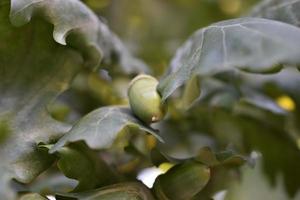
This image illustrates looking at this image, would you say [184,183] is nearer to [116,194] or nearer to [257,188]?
[116,194]

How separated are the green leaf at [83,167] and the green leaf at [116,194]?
0.08 ft

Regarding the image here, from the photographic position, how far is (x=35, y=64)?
26.2 inches

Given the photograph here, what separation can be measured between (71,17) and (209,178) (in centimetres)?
23

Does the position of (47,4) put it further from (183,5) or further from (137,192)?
(183,5)

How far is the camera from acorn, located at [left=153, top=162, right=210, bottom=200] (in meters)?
0.62

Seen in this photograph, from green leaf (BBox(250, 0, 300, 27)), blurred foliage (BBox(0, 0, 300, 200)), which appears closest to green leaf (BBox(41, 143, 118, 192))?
blurred foliage (BBox(0, 0, 300, 200))

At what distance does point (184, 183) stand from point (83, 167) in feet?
0.34

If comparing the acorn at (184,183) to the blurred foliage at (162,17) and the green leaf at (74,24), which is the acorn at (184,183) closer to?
the green leaf at (74,24)

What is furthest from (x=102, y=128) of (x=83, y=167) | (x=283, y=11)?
(x=283, y=11)

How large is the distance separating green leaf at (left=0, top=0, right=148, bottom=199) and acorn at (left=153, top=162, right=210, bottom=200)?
0.12 m

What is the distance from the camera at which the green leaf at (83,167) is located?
0.59 m

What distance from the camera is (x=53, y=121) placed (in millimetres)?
630

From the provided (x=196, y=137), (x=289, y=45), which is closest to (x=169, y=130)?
(x=196, y=137)

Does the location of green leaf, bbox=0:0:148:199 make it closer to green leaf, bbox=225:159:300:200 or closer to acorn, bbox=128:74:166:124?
acorn, bbox=128:74:166:124
